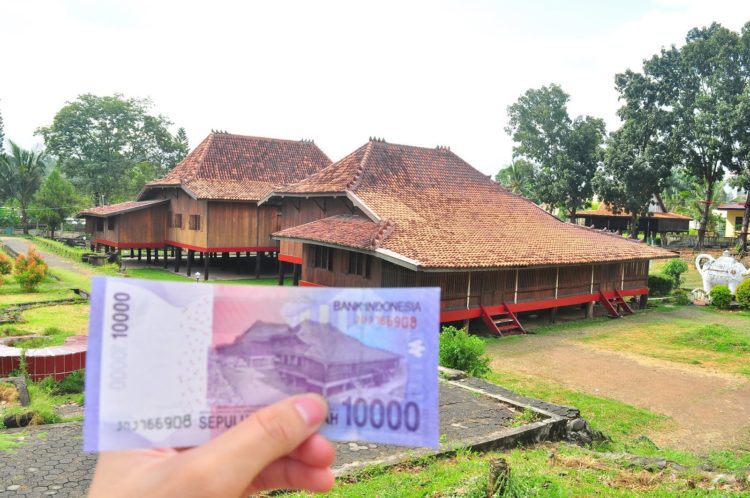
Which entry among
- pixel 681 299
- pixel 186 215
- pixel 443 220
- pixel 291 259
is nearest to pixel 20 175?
pixel 186 215

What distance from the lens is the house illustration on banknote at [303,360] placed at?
183 centimetres

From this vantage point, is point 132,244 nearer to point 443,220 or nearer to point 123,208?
point 123,208

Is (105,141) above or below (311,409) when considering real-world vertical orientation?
above

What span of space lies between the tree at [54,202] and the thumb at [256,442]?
47.9 metres

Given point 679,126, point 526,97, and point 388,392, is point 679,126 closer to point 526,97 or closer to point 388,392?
point 526,97

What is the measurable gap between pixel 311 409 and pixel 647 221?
155 ft

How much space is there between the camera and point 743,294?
22.6 m

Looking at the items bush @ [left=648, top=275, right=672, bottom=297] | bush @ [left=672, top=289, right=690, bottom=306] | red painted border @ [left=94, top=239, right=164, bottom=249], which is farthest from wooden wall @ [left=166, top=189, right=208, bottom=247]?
bush @ [left=672, top=289, right=690, bottom=306]

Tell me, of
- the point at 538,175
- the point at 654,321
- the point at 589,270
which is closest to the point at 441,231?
the point at 589,270

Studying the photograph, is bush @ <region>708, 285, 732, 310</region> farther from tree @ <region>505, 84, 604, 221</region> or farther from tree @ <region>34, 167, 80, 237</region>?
tree @ <region>34, 167, 80, 237</region>

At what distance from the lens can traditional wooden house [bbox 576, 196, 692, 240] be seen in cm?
4478

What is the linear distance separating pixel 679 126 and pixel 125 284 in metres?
38.4

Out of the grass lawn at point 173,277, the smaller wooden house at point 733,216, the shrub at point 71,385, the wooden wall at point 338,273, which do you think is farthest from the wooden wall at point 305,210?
the smaller wooden house at point 733,216

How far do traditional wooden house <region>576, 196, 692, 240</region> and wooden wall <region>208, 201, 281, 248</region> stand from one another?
2771cm
